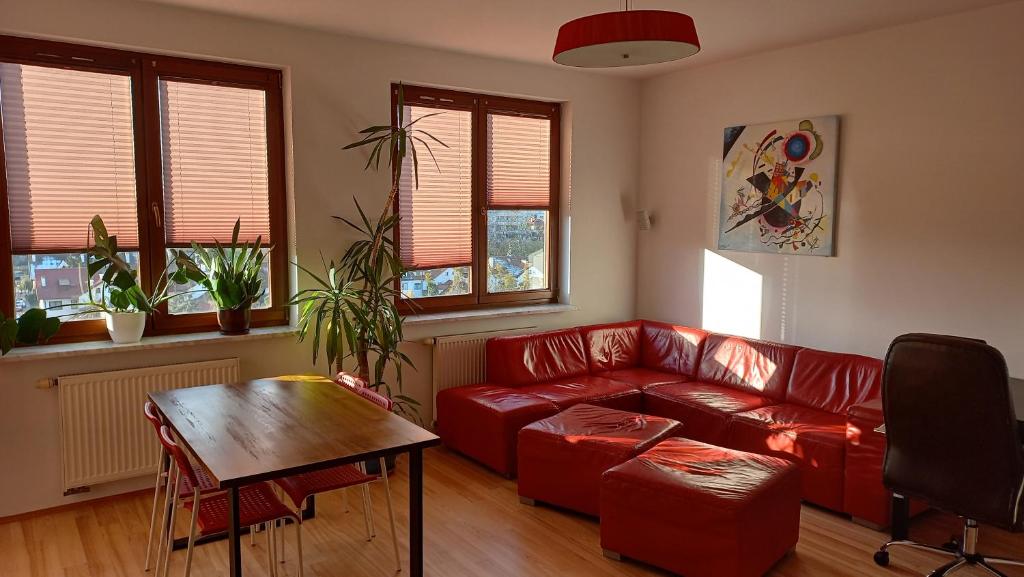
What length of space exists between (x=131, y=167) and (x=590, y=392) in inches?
129

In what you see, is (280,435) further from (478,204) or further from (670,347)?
(670,347)

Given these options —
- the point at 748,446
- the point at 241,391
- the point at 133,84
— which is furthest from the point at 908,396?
the point at 133,84

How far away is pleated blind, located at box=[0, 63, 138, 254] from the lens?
4023 millimetres

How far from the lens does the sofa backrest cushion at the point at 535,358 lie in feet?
17.7

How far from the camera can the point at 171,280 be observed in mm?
4348

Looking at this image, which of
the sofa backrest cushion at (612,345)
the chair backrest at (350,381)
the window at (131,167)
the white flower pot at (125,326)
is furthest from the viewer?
the sofa backrest cushion at (612,345)

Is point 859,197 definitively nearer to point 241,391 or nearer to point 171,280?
point 241,391

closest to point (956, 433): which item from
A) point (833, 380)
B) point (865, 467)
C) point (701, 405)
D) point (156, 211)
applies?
point (865, 467)

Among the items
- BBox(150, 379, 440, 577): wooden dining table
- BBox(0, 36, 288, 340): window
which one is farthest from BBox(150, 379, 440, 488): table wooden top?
BBox(0, 36, 288, 340): window

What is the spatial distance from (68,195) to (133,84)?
75 cm

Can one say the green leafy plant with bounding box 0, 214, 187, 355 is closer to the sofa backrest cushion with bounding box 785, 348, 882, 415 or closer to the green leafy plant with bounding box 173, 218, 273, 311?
the green leafy plant with bounding box 173, 218, 273, 311

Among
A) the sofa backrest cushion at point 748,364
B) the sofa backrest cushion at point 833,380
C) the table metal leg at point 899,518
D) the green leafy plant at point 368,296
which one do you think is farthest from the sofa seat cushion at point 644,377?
the table metal leg at point 899,518

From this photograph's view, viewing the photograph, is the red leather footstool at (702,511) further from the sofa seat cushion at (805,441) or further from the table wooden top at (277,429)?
the table wooden top at (277,429)

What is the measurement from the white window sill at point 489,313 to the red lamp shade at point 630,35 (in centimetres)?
272
